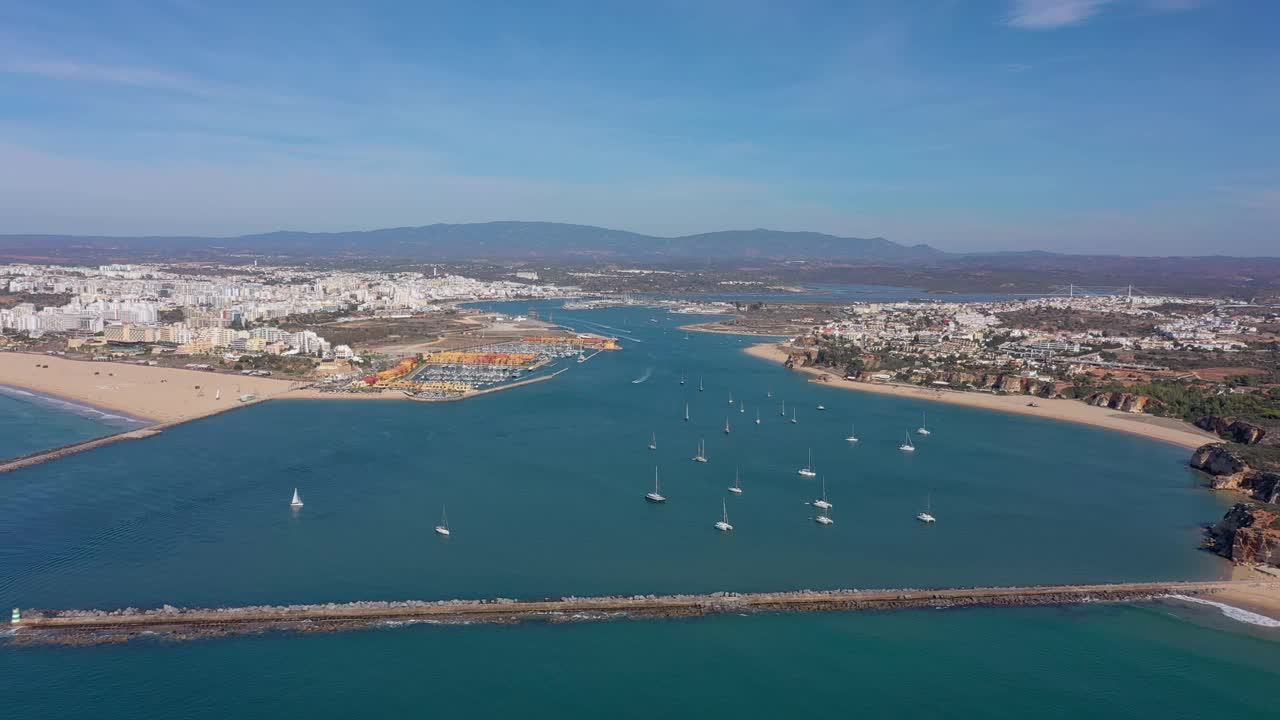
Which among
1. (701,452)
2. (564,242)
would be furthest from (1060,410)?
(564,242)

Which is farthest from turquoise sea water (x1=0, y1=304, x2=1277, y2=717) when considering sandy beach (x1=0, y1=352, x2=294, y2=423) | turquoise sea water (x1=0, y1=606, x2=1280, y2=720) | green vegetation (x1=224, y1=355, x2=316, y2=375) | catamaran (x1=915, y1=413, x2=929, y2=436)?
green vegetation (x1=224, y1=355, x2=316, y2=375)

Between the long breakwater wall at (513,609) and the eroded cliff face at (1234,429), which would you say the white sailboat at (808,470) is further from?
the eroded cliff face at (1234,429)

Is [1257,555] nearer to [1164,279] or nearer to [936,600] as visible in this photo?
[936,600]

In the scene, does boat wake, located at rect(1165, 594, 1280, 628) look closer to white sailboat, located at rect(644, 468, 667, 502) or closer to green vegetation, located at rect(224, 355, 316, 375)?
white sailboat, located at rect(644, 468, 667, 502)

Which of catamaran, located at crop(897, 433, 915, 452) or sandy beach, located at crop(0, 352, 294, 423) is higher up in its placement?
catamaran, located at crop(897, 433, 915, 452)

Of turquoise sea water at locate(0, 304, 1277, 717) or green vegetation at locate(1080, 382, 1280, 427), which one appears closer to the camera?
turquoise sea water at locate(0, 304, 1277, 717)

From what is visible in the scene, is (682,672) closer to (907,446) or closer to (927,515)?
(927,515)

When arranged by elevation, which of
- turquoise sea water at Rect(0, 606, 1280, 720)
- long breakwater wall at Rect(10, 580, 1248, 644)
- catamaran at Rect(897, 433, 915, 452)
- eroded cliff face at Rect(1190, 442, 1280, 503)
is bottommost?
turquoise sea water at Rect(0, 606, 1280, 720)
